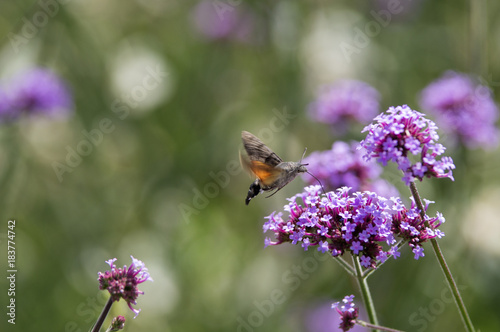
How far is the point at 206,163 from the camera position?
5945mm

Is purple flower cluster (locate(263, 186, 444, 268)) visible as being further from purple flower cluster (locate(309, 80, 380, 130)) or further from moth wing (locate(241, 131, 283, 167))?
purple flower cluster (locate(309, 80, 380, 130))

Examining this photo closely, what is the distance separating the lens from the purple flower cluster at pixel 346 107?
16.0 ft

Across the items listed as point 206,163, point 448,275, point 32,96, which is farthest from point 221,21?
point 448,275

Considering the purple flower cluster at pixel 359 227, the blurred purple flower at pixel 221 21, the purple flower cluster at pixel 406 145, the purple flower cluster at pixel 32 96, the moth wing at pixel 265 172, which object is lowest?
the purple flower cluster at pixel 359 227

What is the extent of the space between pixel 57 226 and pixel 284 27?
2964 millimetres

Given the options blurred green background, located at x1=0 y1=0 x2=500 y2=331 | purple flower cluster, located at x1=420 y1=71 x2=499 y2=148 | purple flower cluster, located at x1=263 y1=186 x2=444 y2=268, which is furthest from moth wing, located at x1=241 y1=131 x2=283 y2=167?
purple flower cluster, located at x1=420 y1=71 x2=499 y2=148

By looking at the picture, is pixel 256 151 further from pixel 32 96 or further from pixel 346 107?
pixel 32 96

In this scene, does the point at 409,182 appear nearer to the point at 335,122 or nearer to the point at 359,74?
the point at 335,122

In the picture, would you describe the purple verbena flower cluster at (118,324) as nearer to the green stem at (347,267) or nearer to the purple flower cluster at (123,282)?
the purple flower cluster at (123,282)

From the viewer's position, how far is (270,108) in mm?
6305

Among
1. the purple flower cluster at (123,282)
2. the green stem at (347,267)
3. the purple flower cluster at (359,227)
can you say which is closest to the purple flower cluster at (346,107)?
the purple flower cluster at (359,227)

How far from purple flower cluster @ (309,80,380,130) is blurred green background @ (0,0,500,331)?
26 cm

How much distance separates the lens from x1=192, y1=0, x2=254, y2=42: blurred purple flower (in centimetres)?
669

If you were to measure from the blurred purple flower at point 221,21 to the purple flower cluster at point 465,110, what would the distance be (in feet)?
8.51
